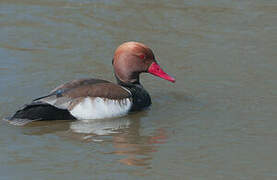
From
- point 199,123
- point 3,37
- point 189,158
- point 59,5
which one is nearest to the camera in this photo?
point 189,158

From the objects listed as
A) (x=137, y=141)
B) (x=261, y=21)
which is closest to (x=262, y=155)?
(x=137, y=141)

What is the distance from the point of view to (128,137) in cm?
802

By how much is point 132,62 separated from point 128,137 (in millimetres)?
1457

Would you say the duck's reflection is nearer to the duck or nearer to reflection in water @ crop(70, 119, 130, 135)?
reflection in water @ crop(70, 119, 130, 135)

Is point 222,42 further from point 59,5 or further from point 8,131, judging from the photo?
point 8,131

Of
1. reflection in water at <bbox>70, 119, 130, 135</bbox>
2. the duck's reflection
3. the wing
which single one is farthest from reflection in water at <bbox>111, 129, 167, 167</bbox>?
the wing

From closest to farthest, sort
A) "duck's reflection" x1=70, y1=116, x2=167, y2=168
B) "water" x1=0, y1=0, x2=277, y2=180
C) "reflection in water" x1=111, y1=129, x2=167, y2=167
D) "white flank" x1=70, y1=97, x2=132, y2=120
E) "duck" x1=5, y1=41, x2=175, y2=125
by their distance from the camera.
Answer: "water" x1=0, y1=0, x2=277, y2=180 → "reflection in water" x1=111, y1=129, x2=167, y2=167 → "duck's reflection" x1=70, y1=116, x2=167, y2=168 → "duck" x1=5, y1=41, x2=175, y2=125 → "white flank" x1=70, y1=97, x2=132, y2=120

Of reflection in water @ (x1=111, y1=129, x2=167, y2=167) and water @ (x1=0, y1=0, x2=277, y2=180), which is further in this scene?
reflection in water @ (x1=111, y1=129, x2=167, y2=167)

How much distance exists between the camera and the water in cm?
707

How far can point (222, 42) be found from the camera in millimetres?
11680

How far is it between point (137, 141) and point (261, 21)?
562 centimetres

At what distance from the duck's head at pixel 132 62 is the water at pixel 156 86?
0.49m

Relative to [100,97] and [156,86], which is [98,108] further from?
[156,86]

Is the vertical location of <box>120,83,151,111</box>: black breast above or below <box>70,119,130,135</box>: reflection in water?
above
